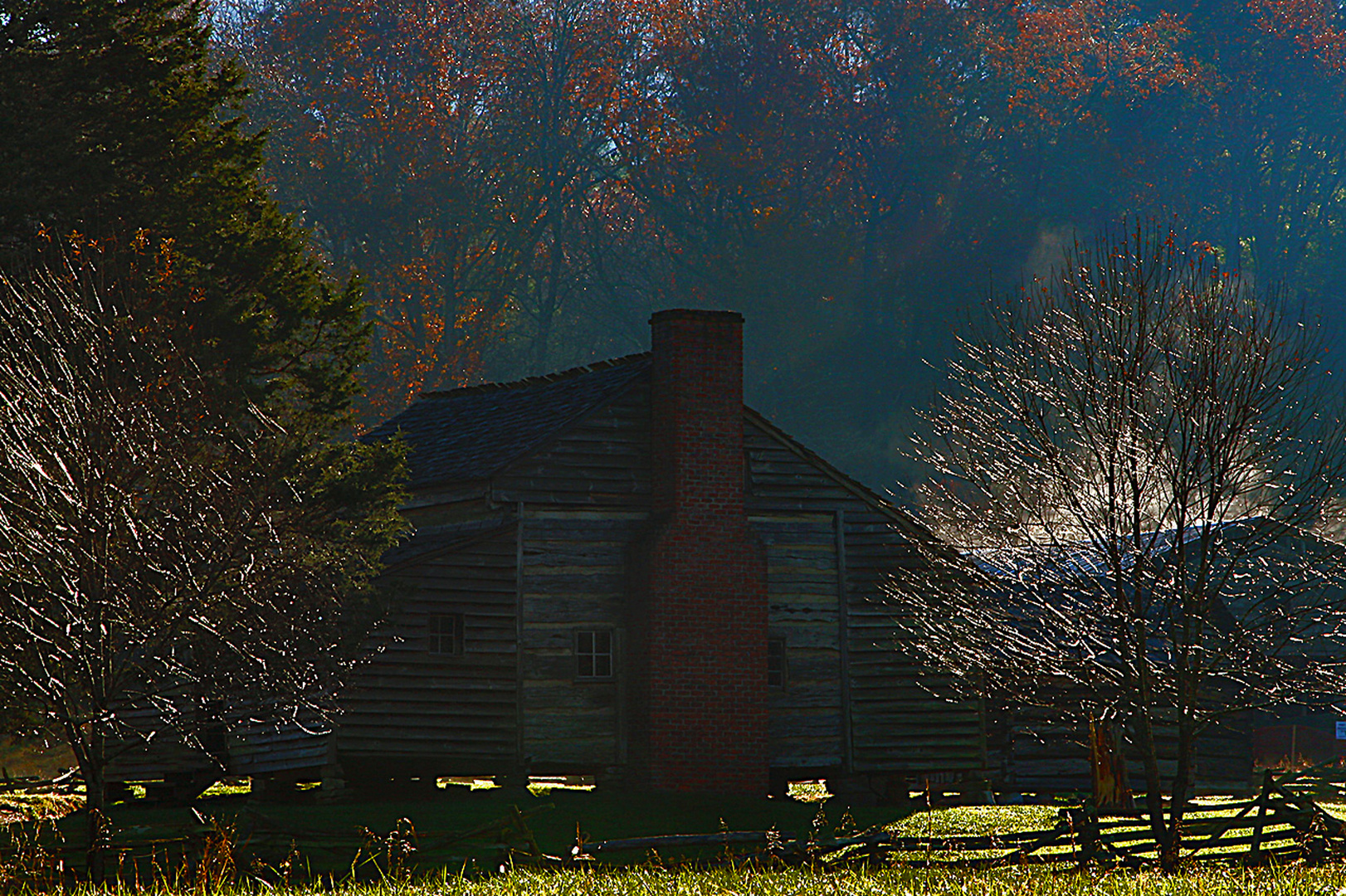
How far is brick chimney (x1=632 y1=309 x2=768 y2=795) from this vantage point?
23.9 metres

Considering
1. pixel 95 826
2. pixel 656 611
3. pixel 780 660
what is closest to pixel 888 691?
pixel 780 660

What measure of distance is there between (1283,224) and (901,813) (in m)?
46.8

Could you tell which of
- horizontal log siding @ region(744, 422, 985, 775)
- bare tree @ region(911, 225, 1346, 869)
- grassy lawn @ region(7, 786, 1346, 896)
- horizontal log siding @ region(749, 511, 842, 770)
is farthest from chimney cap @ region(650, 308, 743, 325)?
grassy lawn @ region(7, 786, 1346, 896)

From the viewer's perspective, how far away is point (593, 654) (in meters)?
24.8

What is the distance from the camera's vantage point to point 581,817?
21.2m

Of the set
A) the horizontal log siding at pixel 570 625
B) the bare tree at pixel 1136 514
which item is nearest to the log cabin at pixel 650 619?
the horizontal log siding at pixel 570 625

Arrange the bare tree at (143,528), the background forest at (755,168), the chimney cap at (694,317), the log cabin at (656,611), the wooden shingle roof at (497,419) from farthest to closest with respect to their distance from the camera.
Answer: the background forest at (755,168) < the wooden shingle roof at (497,419) < the chimney cap at (694,317) < the log cabin at (656,611) < the bare tree at (143,528)

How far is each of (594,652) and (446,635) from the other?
2376 mm

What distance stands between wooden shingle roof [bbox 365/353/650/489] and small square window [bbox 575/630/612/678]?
118 inches

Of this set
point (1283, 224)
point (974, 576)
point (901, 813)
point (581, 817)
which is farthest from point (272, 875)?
point (1283, 224)

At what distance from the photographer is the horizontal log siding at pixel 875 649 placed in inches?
1030

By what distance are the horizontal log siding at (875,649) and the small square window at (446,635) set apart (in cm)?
524

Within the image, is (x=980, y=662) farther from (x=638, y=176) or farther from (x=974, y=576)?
(x=638, y=176)

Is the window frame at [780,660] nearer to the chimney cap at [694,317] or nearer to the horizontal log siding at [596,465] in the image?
the horizontal log siding at [596,465]
